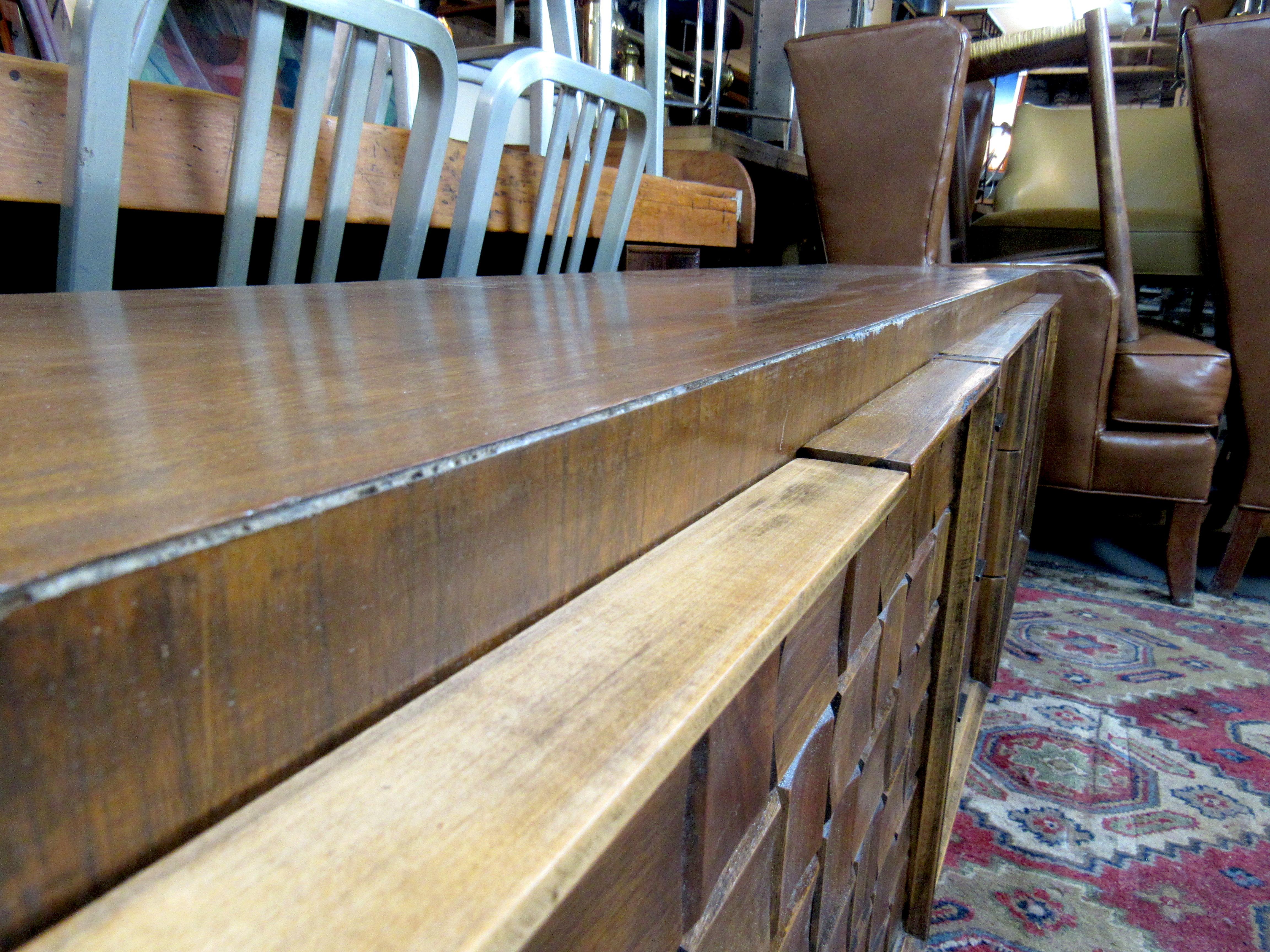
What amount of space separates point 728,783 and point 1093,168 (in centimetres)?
359

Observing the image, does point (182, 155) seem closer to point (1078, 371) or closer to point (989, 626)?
point (989, 626)

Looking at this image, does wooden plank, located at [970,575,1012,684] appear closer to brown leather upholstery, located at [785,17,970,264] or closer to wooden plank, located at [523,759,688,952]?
brown leather upholstery, located at [785,17,970,264]

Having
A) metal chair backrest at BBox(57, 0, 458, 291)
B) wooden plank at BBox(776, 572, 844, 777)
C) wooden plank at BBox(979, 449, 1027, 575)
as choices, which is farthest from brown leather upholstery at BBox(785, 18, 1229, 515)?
wooden plank at BBox(776, 572, 844, 777)

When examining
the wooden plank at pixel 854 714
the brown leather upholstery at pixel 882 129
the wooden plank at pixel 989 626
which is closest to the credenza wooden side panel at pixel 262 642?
the wooden plank at pixel 854 714

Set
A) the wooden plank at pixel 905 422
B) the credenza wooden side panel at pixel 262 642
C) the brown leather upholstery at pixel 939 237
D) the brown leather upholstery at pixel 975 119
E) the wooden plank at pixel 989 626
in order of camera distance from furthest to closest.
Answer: the brown leather upholstery at pixel 975 119 < the brown leather upholstery at pixel 939 237 < the wooden plank at pixel 989 626 < the wooden plank at pixel 905 422 < the credenza wooden side panel at pixel 262 642

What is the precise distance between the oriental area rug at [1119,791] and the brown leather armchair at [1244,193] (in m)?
0.46

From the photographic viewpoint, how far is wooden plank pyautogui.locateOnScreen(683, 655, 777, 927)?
0.88 feet

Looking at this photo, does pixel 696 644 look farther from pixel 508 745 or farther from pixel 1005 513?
pixel 1005 513

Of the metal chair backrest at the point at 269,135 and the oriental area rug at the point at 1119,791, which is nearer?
the metal chair backrest at the point at 269,135

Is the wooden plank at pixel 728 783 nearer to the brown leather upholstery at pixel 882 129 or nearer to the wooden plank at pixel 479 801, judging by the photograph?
the wooden plank at pixel 479 801

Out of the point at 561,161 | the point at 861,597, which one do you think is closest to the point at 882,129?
the point at 561,161

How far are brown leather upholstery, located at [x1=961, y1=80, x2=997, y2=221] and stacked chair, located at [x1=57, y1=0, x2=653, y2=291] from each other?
2.35 meters

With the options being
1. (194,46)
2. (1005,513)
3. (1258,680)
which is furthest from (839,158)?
(194,46)

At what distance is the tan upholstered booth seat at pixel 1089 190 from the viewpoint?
8.77ft
